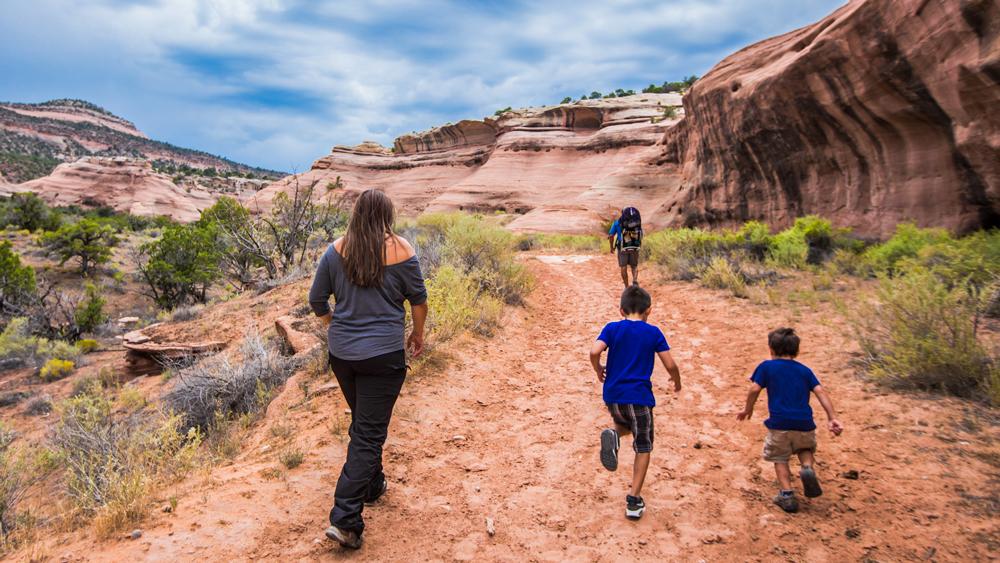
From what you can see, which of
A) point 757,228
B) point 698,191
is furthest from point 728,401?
point 698,191

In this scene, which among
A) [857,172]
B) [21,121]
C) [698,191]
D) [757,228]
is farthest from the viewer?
[21,121]

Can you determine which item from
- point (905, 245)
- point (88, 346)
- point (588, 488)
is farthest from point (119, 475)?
point (88, 346)

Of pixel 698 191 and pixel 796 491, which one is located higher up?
pixel 698 191

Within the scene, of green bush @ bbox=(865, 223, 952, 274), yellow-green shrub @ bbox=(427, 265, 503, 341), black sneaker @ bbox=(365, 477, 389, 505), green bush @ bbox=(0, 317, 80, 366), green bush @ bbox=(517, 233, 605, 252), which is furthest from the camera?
green bush @ bbox=(517, 233, 605, 252)

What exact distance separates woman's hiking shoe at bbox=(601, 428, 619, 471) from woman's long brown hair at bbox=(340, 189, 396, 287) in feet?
5.63

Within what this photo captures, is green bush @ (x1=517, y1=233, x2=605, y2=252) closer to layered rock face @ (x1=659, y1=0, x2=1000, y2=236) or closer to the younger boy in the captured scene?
layered rock face @ (x1=659, y1=0, x2=1000, y2=236)

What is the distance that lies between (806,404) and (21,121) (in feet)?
414

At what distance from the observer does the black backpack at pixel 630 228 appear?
8.99 meters

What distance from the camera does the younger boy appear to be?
312 cm

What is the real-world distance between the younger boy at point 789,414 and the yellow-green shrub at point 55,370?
47.5ft

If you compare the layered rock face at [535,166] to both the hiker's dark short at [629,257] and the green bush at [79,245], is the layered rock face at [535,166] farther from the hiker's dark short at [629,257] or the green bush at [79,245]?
the hiker's dark short at [629,257]

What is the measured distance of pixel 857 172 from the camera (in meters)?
11.0

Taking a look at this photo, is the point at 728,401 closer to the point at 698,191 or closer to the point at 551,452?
the point at 551,452

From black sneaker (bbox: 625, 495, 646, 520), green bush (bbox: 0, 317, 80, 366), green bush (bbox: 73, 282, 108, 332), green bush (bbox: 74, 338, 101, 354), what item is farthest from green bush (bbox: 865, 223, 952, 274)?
green bush (bbox: 73, 282, 108, 332)
